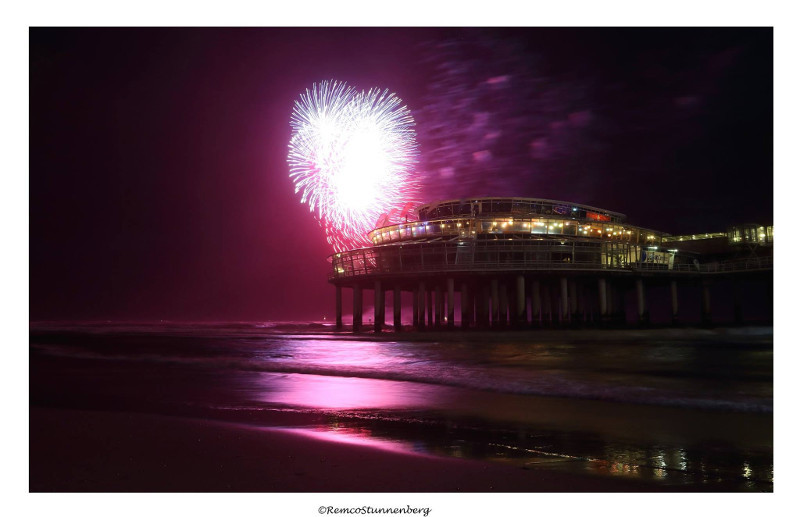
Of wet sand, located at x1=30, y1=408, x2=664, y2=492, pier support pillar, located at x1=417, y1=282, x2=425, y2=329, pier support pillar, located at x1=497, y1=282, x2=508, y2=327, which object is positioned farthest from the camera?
pier support pillar, located at x1=417, y1=282, x2=425, y2=329

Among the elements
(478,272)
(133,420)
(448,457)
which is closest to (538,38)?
(448,457)

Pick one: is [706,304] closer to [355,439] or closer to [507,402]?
[507,402]

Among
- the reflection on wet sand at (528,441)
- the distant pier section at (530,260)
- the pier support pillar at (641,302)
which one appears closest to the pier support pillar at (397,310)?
the distant pier section at (530,260)

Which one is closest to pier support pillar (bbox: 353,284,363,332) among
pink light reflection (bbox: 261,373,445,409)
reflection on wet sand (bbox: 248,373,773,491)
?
pink light reflection (bbox: 261,373,445,409)

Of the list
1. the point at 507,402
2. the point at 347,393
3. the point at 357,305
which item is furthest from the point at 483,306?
the point at 507,402

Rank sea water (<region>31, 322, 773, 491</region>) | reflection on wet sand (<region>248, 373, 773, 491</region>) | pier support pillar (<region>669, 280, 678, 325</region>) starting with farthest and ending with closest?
pier support pillar (<region>669, 280, 678, 325</region>)
sea water (<region>31, 322, 773, 491</region>)
reflection on wet sand (<region>248, 373, 773, 491</region>)

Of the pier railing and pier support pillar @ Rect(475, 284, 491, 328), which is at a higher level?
the pier railing

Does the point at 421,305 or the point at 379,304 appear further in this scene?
the point at 421,305

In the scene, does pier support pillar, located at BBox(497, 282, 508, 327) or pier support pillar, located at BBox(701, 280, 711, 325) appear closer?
pier support pillar, located at BBox(497, 282, 508, 327)

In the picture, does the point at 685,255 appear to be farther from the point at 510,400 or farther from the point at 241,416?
the point at 241,416

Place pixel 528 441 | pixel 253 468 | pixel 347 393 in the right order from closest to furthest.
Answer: pixel 253 468, pixel 528 441, pixel 347 393

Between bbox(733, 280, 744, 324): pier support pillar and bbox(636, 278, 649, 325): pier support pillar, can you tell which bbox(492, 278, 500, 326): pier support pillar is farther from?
bbox(733, 280, 744, 324): pier support pillar
